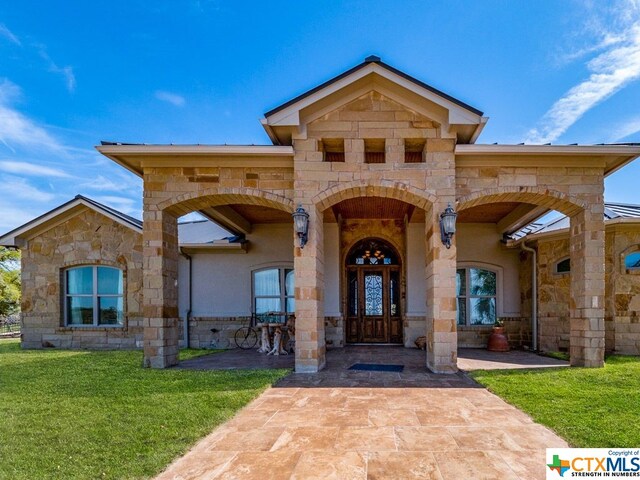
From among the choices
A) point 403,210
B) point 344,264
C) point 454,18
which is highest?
point 454,18

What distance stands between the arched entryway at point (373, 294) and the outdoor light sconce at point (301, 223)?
4.60m

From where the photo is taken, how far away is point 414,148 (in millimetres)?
7258

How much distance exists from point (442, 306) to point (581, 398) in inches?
89.4

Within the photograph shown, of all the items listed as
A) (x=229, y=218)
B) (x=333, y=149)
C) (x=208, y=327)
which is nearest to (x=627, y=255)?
(x=333, y=149)

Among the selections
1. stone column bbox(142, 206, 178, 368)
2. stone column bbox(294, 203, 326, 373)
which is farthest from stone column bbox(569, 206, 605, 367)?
stone column bbox(142, 206, 178, 368)

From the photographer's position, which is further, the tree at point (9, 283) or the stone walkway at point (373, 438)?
the tree at point (9, 283)

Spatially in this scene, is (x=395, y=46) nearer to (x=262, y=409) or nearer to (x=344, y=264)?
(x=344, y=264)

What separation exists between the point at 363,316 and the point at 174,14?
27.7ft

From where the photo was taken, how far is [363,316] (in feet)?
36.1

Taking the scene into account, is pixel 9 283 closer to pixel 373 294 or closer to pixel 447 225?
pixel 373 294

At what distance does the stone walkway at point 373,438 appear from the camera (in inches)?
118

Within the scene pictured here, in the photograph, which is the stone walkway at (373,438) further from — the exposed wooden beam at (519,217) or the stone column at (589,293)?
the exposed wooden beam at (519,217)

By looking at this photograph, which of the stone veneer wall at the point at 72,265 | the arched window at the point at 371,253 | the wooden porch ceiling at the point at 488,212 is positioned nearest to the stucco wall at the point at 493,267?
the wooden porch ceiling at the point at 488,212

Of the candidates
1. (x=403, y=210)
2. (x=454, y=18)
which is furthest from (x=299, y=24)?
(x=403, y=210)
